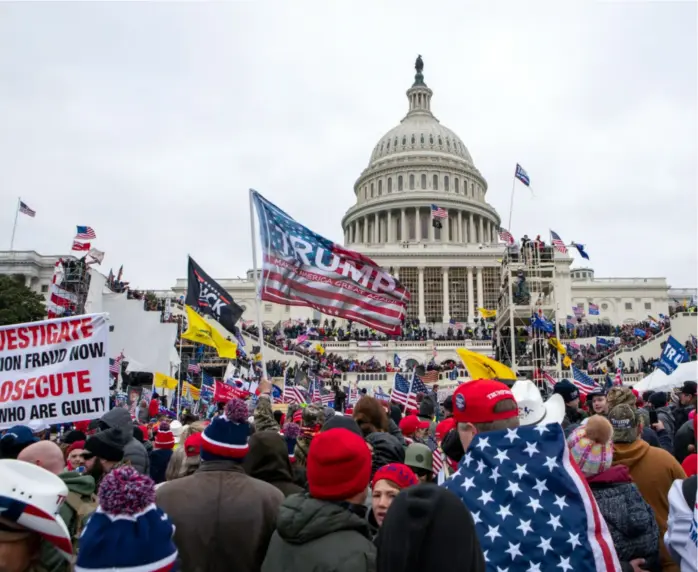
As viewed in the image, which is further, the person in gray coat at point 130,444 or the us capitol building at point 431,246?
the us capitol building at point 431,246

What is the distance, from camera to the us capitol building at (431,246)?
73.9 meters

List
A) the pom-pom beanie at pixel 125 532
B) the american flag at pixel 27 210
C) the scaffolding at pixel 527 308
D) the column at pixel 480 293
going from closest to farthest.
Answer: the pom-pom beanie at pixel 125 532
the scaffolding at pixel 527 308
the american flag at pixel 27 210
the column at pixel 480 293

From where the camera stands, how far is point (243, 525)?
12.7ft

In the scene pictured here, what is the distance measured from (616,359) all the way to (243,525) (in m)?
45.6

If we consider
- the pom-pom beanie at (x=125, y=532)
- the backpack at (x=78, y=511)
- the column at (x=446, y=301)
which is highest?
the column at (x=446, y=301)

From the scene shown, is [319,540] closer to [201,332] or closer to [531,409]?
[531,409]

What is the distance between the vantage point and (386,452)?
530cm

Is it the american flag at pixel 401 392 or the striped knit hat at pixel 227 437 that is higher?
the american flag at pixel 401 392

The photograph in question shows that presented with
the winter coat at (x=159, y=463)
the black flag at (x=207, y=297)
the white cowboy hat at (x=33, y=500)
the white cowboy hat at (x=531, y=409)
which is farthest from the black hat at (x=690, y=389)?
the white cowboy hat at (x=33, y=500)

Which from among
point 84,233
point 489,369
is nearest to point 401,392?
point 489,369

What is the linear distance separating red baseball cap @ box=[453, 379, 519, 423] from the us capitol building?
65206 millimetres

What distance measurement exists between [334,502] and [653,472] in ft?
9.42

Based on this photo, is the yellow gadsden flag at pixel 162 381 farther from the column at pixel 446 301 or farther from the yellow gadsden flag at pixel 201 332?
the column at pixel 446 301

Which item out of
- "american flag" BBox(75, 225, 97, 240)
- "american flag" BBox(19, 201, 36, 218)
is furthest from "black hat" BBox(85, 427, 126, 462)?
"american flag" BBox(19, 201, 36, 218)
